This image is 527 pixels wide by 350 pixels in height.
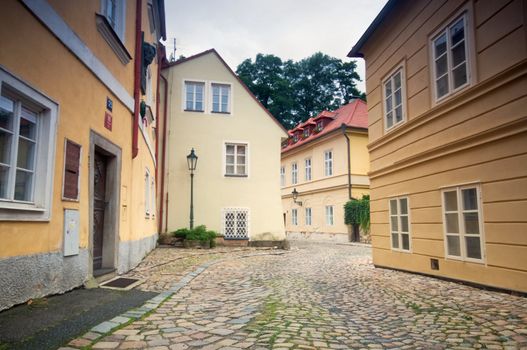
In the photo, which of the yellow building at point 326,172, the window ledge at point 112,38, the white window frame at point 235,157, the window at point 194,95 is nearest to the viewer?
the window ledge at point 112,38

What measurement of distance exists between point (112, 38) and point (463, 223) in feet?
22.0

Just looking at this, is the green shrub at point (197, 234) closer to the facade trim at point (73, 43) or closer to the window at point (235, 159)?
the window at point (235, 159)

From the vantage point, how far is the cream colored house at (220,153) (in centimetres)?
1722

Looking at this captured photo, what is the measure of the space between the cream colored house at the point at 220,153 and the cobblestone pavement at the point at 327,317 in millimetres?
9486

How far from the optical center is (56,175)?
17.5 ft

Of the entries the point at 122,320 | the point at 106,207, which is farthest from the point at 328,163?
the point at 122,320

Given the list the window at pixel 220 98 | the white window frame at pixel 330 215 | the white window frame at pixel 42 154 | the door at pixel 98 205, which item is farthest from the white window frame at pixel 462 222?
the white window frame at pixel 330 215

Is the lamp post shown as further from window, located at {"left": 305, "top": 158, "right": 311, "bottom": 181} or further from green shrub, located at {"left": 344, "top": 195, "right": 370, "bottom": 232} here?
window, located at {"left": 305, "top": 158, "right": 311, "bottom": 181}

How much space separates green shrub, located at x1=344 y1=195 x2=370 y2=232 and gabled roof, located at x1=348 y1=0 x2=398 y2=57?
13.5 m

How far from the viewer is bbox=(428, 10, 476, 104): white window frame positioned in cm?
705

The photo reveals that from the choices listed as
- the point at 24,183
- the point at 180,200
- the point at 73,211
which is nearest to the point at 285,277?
the point at 73,211

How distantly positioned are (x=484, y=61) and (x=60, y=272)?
6941mm

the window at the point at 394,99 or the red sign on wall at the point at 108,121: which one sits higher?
the window at the point at 394,99

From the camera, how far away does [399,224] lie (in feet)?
31.8
